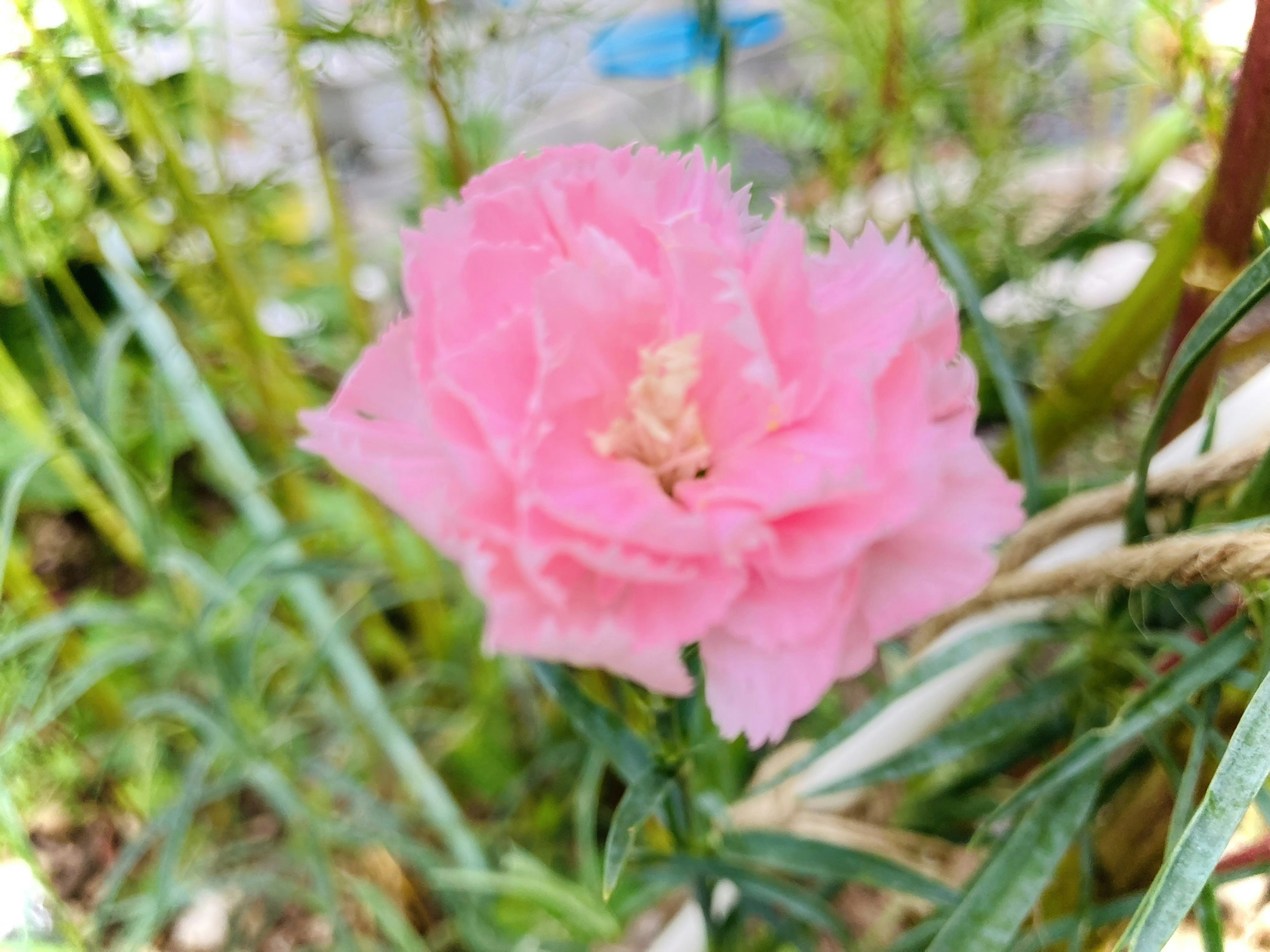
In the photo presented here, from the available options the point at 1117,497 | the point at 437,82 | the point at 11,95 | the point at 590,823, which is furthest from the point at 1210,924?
the point at 11,95

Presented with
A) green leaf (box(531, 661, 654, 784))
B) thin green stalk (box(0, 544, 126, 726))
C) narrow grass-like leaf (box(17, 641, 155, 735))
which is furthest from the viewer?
thin green stalk (box(0, 544, 126, 726))

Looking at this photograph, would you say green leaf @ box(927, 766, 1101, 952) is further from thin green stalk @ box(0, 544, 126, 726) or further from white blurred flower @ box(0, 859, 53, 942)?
thin green stalk @ box(0, 544, 126, 726)

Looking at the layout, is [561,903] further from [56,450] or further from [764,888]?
[56,450]

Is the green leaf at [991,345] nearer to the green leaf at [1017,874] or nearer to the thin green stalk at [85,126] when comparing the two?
the green leaf at [1017,874]

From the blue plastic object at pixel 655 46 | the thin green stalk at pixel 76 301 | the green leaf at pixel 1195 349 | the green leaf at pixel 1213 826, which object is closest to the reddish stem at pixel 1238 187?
the green leaf at pixel 1195 349

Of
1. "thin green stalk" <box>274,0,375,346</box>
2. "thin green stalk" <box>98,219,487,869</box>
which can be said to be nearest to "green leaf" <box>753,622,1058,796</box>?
"thin green stalk" <box>98,219,487,869</box>

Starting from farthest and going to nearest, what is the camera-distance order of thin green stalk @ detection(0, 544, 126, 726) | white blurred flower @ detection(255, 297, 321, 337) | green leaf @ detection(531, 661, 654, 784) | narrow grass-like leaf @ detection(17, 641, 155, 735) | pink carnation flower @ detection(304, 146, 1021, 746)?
1. white blurred flower @ detection(255, 297, 321, 337)
2. thin green stalk @ detection(0, 544, 126, 726)
3. narrow grass-like leaf @ detection(17, 641, 155, 735)
4. green leaf @ detection(531, 661, 654, 784)
5. pink carnation flower @ detection(304, 146, 1021, 746)

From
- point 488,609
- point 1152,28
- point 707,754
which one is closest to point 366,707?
point 707,754
